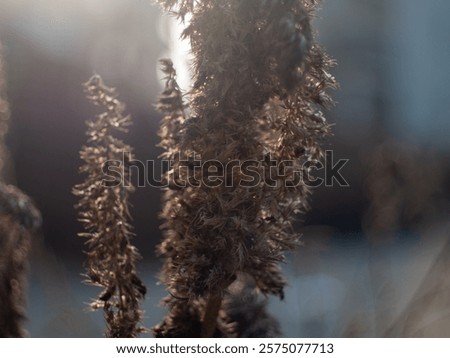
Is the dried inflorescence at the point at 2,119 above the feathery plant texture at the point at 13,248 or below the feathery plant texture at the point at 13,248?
above

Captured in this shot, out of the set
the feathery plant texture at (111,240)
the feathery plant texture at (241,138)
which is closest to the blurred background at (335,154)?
the feathery plant texture at (111,240)

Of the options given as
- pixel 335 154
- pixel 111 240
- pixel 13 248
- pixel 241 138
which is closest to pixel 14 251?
pixel 13 248

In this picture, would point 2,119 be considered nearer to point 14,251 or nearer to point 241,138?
point 14,251

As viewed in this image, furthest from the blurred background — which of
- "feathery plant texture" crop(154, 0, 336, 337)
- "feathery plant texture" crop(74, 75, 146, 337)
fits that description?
"feathery plant texture" crop(154, 0, 336, 337)

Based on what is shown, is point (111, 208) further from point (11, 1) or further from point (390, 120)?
point (390, 120)

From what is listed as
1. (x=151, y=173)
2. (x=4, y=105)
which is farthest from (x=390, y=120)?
(x=4, y=105)

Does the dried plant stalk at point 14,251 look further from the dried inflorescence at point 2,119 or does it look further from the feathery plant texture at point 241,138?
the feathery plant texture at point 241,138
